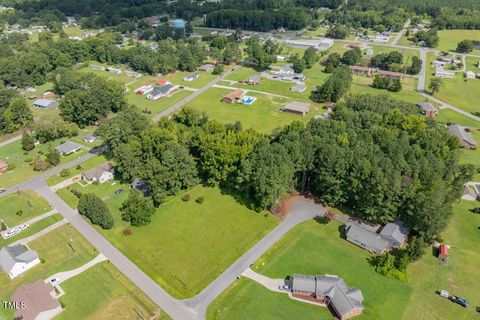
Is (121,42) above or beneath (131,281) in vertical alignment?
above

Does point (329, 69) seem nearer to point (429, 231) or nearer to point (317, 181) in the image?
point (317, 181)

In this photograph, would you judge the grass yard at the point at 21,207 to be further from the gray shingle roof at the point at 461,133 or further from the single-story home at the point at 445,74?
the single-story home at the point at 445,74

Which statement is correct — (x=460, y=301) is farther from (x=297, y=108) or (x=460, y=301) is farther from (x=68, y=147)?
(x=68, y=147)

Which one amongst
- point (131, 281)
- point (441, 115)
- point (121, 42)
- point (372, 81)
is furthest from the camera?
point (121, 42)

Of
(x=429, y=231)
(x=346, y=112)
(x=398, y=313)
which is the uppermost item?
(x=346, y=112)

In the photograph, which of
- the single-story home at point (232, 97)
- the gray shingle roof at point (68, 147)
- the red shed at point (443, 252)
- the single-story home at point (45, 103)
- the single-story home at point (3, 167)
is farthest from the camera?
the single-story home at point (232, 97)

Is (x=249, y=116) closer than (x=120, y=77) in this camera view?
Yes

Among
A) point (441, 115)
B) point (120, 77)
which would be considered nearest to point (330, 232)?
point (441, 115)

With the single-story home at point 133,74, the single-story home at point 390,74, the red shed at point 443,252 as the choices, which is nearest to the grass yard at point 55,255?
the red shed at point 443,252
